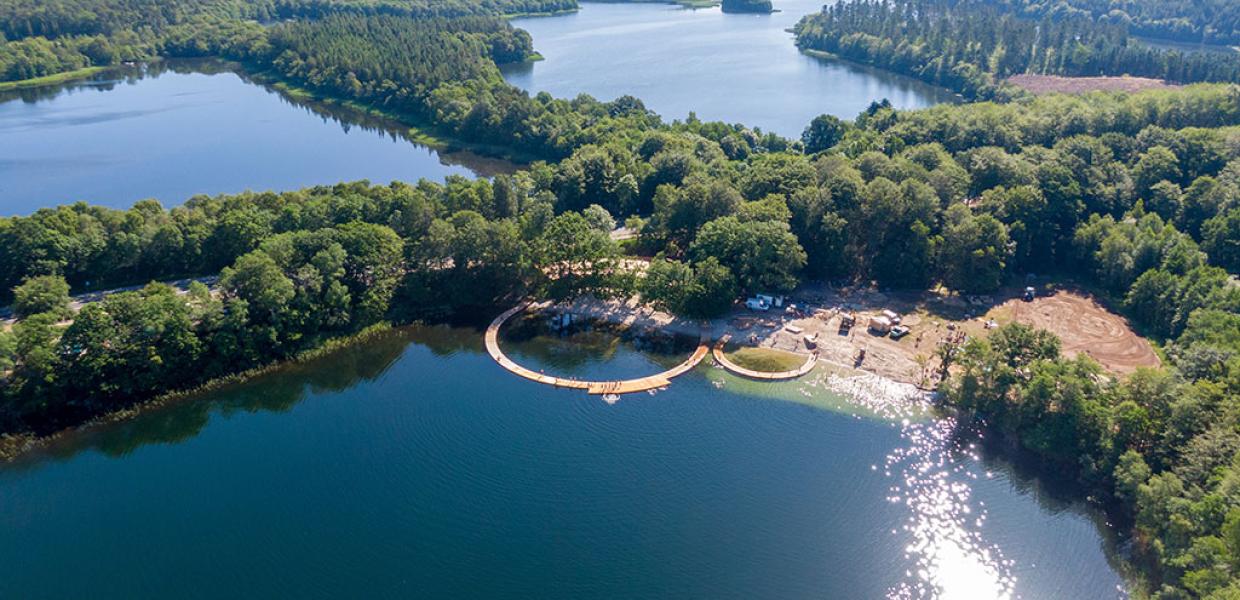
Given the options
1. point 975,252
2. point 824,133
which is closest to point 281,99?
point 824,133

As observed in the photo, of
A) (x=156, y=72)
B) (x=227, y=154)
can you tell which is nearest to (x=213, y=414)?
(x=227, y=154)

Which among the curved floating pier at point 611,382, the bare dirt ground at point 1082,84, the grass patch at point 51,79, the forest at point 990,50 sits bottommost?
the curved floating pier at point 611,382

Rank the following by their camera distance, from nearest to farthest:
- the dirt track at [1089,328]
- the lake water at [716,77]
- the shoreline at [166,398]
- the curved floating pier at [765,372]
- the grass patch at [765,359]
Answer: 1. the shoreline at [166,398]
2. the curved floating pier at [765,372]
3. the dirt track at [1089,328]
4. the grass patch at [765,359]
5. the lake water at [716,77]

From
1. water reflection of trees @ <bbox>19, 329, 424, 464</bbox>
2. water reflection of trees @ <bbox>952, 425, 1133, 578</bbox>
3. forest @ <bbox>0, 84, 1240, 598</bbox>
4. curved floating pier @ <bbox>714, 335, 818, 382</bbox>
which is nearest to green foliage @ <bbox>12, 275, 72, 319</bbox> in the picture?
forest @ <bbox>0, 84, 1240, 598</bbox>

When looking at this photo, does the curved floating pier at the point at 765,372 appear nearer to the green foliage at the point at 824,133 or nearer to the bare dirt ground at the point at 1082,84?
the green foliage at the point at 824,133

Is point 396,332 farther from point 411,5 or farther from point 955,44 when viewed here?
point 411,5

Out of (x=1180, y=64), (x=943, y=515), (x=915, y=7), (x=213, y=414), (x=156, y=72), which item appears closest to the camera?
(x=943, y=515)

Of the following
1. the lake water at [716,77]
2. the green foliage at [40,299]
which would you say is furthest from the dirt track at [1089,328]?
the green foliage at [40,299]
